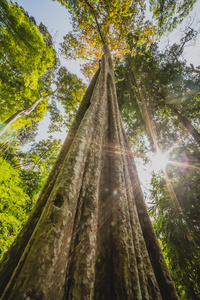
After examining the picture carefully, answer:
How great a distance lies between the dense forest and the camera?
11.1 ft

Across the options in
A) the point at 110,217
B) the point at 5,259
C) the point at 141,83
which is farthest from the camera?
Answer: the point at 141,83

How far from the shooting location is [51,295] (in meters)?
0.55

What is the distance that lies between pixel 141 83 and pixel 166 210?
19.7 feet

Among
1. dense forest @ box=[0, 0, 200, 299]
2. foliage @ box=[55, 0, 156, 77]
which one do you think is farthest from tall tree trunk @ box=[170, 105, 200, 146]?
foliage @ box=[55, 0, 156, 77]

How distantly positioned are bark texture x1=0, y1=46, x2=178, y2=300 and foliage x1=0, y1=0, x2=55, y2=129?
273 inches

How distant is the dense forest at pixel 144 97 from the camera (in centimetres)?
338

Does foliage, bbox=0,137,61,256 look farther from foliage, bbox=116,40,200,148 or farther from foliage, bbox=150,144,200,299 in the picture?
foliage, bbox=116,40,200,148

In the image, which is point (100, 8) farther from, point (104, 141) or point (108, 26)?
point (104, 141)

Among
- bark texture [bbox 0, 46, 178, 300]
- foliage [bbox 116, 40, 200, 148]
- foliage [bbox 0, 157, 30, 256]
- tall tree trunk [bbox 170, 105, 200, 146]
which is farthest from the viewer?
foliage [bbox 116, 40, 200, 148]

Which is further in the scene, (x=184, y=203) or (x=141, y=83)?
(x=141, y=83)

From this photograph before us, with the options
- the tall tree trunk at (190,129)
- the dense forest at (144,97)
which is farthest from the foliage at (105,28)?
the tall tree trunk at (190,129)

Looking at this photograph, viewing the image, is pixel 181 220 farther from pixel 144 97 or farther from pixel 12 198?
pixel 144 97

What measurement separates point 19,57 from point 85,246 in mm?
8229

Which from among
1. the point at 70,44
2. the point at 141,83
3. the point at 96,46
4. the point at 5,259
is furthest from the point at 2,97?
the point at 5,259
